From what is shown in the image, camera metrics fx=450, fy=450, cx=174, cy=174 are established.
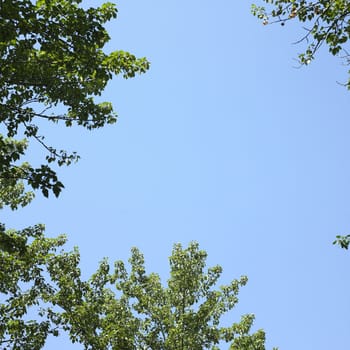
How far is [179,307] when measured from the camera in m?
17.2

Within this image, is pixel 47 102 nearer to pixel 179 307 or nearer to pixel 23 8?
pixel 23 8

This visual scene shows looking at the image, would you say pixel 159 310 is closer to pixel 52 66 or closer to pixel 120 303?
pixel 120 303

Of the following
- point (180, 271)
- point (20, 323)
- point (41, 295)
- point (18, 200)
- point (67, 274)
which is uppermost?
point (18, 200)

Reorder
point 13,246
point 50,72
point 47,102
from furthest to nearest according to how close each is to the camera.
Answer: point 47,102 → point 50,72 → point 13,246

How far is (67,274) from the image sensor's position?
15.3 metres

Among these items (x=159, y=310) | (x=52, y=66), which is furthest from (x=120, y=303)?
(x=52, y=66)

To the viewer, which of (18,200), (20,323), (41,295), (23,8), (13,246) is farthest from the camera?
(18,200)

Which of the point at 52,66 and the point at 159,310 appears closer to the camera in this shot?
the point at 52,66

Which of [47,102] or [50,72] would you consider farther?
[47,102]

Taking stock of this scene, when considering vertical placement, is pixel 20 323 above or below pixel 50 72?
below

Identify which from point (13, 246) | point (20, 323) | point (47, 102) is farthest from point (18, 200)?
point (13, 246)

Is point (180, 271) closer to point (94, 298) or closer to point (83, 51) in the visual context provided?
point (94, 298)

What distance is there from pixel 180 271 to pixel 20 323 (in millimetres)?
7283

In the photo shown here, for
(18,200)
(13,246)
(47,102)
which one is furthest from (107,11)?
(18,200)
